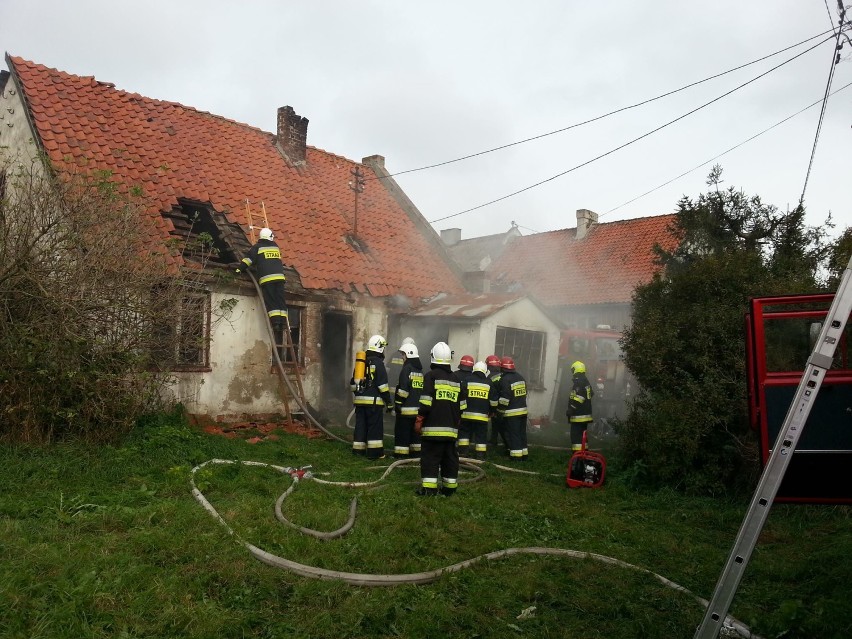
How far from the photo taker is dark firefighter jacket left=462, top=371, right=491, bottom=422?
397 inches

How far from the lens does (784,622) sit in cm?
420

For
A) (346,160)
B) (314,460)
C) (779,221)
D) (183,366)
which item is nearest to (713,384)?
(779,221)

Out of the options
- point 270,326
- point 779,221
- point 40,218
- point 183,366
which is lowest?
point 183,366

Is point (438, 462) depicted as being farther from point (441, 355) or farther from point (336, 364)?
point (336, 364)

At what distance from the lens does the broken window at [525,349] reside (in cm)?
1548

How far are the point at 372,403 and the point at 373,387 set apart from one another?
0.84 ft

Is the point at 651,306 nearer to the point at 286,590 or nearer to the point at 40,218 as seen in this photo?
the point at 286,590

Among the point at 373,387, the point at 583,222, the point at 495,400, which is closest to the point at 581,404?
the point at 495,400

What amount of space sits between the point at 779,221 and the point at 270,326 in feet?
30.0

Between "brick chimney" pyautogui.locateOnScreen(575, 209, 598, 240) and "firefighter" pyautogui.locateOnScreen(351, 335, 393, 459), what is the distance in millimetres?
16860

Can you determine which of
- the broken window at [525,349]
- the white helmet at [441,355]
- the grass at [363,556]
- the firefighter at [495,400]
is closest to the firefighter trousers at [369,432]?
the grass at [363,556]

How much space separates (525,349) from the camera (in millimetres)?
16203

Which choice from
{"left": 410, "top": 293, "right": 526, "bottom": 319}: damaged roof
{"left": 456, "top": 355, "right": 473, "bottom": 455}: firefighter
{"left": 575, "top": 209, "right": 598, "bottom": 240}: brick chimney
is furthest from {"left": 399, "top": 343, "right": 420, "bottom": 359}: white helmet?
{"left": 575, "top": 209, "right": 598, "bottom": 240}: brick chimney

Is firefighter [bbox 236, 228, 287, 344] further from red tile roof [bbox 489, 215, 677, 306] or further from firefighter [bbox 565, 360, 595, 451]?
red tile roof [bbox 489, 215, 677, 306]
